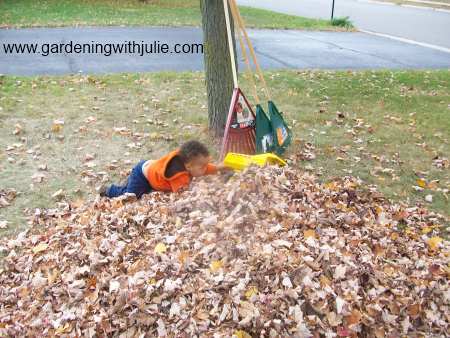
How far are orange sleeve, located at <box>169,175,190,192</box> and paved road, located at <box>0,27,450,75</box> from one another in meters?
5.25

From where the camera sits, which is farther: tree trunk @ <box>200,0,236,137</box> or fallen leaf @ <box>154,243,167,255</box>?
tree trunk @ <box>200,0,236,137</box>

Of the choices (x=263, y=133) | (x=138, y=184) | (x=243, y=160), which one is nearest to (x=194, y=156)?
(x=243, y=160)

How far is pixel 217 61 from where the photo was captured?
578 cm

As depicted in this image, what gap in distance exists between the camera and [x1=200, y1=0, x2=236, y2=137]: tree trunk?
5637 mm

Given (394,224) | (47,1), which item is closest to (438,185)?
(394,224)

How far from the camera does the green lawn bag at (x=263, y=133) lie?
513cm

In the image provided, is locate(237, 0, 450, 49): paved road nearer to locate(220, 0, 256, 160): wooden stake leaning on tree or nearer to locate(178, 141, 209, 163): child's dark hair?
locate(220, 0, 256, 160): wooden stake leaning on tree

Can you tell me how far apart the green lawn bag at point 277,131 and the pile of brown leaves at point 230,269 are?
3.18 ft

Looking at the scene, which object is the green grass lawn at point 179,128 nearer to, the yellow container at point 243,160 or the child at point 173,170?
the child at point 173,170

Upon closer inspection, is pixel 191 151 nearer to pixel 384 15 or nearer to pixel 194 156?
pixel 194 156

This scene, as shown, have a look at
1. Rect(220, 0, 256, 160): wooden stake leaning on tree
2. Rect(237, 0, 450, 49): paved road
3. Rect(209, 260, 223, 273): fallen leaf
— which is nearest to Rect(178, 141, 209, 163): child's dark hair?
Rect(220, 0, 256, 160): wooden stake leaning on tree

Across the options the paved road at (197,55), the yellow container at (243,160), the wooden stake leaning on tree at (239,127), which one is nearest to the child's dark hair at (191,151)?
the yellow container at (243,160)

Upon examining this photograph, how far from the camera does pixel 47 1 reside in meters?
17.5

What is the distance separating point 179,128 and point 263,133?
166cm
